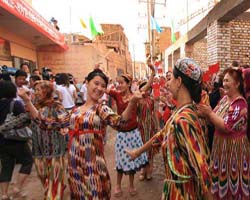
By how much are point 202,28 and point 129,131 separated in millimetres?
6725

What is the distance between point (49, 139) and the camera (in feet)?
11.0

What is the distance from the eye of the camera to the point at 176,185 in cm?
183

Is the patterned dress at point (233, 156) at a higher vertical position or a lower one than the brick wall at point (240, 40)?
lower

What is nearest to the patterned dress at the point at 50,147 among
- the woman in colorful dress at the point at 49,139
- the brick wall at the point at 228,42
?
the woman in colorful dress at the point at 49,139

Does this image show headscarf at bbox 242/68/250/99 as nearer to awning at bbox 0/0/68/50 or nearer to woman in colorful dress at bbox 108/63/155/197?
woman in colorful dress at bbox 108/63/155/197

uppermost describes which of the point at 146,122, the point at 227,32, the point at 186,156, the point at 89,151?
the point at 227,32

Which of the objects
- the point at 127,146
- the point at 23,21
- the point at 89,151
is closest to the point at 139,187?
the point at 127,146

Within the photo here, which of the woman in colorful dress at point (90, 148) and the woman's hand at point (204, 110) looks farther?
the woman in colorful dress at point (90, 148)

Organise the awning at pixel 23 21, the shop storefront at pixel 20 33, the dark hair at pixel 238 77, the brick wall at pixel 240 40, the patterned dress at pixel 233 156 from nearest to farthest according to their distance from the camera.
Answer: the patterned dress at pixel 233 156 < the dark hair at pixel 238 77 < the awning at pixel 23 21 < the shop storefront at pixel 20 33 < the brick wall at pixel 240 40

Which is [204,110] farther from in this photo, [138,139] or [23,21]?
[23,21]

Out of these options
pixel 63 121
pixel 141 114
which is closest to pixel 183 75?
pixel 63 121

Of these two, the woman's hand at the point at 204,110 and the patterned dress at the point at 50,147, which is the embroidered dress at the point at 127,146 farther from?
the woman's hand at the point at 204,110

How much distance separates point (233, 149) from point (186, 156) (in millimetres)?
1205

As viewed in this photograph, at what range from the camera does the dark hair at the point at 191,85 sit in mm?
1858
